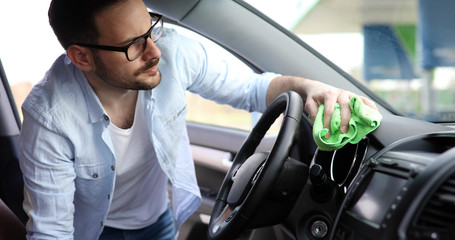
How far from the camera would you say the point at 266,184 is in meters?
1.10

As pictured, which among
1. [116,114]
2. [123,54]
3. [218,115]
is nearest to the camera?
[123,54]

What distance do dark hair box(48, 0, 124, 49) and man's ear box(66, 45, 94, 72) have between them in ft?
0.07

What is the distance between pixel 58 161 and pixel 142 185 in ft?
1.38

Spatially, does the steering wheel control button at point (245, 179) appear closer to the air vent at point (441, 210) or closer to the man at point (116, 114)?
the man at point (116, 114)

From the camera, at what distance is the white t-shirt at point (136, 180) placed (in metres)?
1.66


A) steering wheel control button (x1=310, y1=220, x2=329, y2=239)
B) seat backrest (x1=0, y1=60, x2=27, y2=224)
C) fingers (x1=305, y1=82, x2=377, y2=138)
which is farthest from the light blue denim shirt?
steering wheel control button (x1=310, y1=220, x2=329, y2=239)

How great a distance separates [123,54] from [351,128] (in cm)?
69

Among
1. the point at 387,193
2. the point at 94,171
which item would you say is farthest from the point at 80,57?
Result: the point at 387,193

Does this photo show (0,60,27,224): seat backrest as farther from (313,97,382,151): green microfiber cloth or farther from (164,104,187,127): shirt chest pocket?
(313,97,382,151): green microfiber cloth

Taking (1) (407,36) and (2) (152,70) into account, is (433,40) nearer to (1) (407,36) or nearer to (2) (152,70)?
(1) (407,36)

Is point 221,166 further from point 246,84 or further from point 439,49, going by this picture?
point 439,49

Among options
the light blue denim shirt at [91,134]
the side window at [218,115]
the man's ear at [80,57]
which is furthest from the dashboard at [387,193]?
the side window at [218,115]

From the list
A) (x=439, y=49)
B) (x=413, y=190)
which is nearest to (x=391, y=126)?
(x=413, y=190)

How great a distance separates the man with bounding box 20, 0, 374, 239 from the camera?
1427 millimetres
